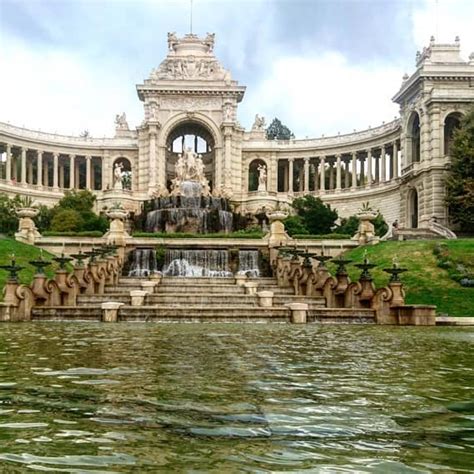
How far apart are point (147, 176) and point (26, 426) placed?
82.9 meters

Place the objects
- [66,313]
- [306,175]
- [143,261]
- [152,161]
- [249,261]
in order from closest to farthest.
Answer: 1. [66,313]
2. [143,261]
3. [249,261]
4. [152,161]
5. [306,175]

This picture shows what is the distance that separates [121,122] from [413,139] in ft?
137

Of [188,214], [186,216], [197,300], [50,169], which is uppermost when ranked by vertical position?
[50,169]

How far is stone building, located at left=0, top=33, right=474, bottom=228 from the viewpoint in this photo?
81625 millimetres

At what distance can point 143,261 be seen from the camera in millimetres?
41531

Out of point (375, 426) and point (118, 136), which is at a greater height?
point (118, 136)

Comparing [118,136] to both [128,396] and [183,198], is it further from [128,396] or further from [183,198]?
[128,396]

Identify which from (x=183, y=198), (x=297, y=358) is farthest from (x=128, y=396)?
(x=183, y=198)

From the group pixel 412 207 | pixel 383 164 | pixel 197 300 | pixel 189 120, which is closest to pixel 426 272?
pixel 197 300

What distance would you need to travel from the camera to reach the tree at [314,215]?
7106cm

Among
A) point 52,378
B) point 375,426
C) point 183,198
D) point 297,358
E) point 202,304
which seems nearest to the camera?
point 375,426

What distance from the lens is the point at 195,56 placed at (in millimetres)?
92062

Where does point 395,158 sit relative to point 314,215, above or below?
above

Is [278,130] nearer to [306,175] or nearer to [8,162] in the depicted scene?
[306,175]
